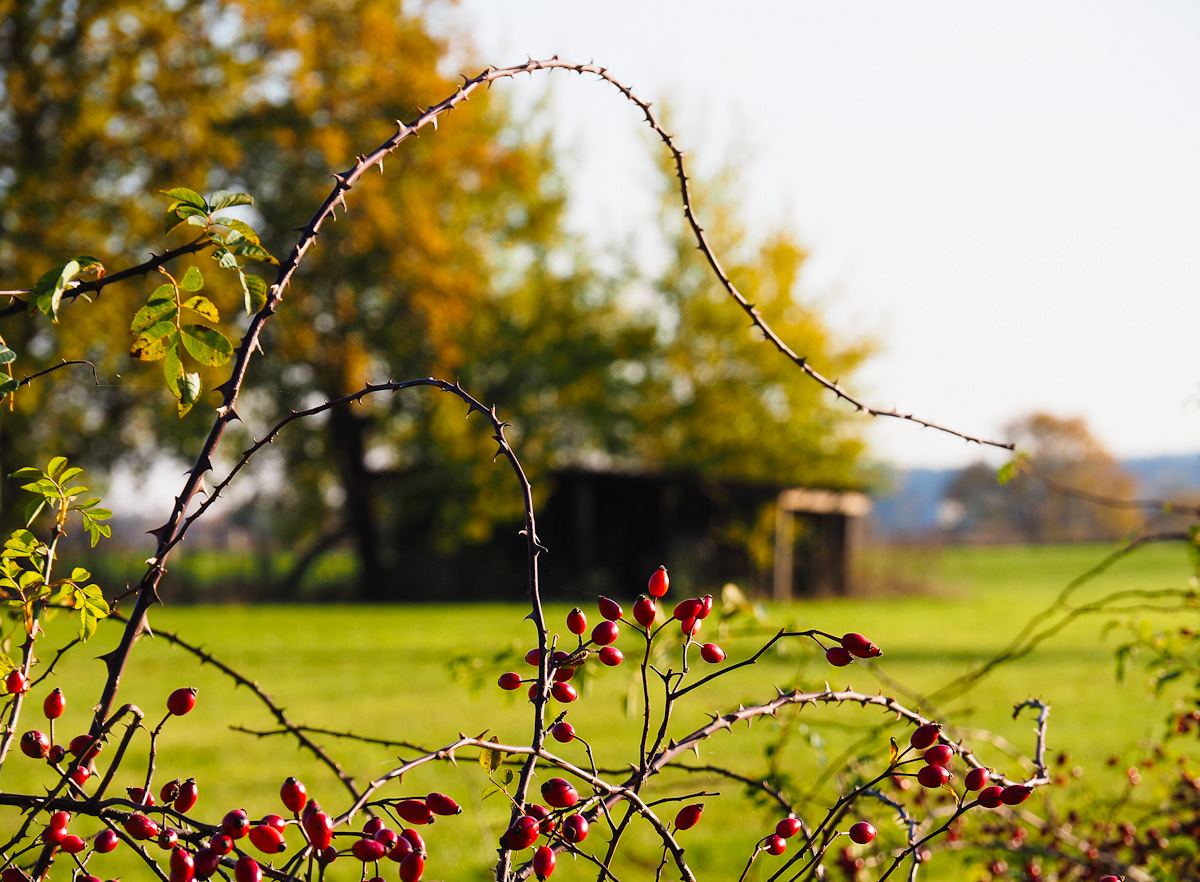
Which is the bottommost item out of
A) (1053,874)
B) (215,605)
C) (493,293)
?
(215,605)

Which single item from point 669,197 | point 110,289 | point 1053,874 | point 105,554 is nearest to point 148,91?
point 110,289

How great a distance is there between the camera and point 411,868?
788 mm

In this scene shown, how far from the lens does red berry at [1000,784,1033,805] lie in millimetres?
882

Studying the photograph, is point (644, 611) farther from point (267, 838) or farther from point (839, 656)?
point (267, 838)

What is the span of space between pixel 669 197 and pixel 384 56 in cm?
704

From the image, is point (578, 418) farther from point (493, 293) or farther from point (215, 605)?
point (215, 605)

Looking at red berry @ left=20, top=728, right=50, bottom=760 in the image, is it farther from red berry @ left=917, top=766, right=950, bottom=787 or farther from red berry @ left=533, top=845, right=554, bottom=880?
red berry @ left=917, top=766, right=950, bottom=787

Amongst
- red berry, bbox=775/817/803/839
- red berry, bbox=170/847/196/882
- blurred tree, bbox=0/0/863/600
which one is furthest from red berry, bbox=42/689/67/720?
blurred tree, bbox=0/0/863/600

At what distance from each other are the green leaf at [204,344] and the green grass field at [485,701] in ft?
1.42

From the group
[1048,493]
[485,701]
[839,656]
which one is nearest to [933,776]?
[839,656]

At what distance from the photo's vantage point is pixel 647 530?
61.9 ft

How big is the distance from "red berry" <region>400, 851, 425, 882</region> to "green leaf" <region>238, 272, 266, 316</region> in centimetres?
51

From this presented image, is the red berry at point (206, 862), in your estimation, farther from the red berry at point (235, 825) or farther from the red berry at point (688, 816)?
the red berry at point (688, 816)

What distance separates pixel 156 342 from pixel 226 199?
158 millimetres
